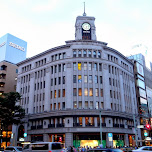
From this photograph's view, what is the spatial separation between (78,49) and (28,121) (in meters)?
24.3

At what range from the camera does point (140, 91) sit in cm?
6550

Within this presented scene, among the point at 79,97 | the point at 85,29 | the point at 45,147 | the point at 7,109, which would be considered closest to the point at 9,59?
the point at 85,29

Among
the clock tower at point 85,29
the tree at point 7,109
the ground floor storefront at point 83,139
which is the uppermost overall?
the clock tower at point 85,29

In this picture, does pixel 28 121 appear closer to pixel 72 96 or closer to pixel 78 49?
pixel 72 96

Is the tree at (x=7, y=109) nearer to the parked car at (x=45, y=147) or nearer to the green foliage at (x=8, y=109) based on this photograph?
the green foliage at (x=8, y=109)

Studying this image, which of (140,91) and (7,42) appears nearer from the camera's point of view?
(140,91)

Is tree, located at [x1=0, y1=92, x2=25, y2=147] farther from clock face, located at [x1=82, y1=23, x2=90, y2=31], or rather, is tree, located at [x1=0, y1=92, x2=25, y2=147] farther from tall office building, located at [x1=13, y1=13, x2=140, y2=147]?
clock face, located at [x1=82, y1=23, x2=90, y2=31]

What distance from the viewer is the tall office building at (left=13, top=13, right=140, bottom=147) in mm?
44406

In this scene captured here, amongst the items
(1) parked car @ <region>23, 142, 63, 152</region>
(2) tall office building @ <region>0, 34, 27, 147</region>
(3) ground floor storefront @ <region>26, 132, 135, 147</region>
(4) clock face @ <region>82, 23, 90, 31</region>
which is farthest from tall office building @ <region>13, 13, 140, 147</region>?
(1) parked car @ <region>23, 142, 63, 152</region>

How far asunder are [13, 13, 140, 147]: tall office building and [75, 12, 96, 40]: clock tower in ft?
26.7

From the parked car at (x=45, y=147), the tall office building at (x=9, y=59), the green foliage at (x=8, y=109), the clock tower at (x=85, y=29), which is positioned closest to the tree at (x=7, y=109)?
the green foliage at (x=8, y=109)

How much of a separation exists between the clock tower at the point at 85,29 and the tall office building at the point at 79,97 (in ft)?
26.7

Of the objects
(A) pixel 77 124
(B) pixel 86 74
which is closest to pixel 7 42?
(B) pixel 86 74

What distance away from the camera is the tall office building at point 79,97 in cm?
4441
